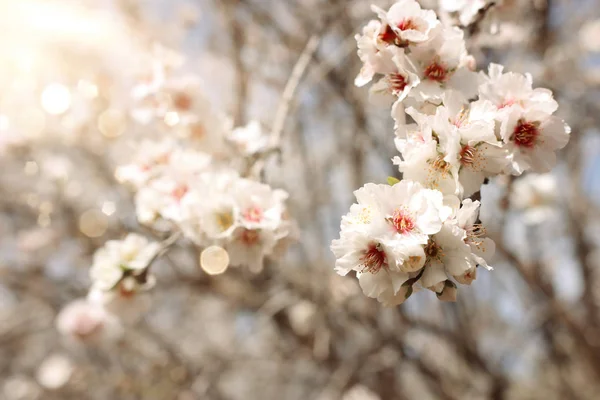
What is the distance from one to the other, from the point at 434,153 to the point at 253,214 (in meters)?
0.43

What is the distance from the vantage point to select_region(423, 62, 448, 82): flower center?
0.81 meters

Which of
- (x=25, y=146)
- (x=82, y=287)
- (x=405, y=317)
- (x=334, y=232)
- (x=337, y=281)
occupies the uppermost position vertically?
(x=25, y=146)

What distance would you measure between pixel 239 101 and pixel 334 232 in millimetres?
1039

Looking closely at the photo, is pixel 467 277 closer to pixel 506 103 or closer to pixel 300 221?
pixel 506 103

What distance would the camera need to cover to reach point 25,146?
211 cm

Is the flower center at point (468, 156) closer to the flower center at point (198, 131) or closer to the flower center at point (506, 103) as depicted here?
the flower center at point (506, 103)

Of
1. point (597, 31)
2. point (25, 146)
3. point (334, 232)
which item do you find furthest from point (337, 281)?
point (597, 31)

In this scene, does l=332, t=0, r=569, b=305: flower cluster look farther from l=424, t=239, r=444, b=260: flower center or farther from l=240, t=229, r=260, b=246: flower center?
l=240, t=229, r=260, b=246: flower center

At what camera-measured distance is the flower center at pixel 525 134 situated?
76 cm

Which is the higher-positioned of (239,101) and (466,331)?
(239,101)

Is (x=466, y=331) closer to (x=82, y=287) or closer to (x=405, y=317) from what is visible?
(x=405, y=317)

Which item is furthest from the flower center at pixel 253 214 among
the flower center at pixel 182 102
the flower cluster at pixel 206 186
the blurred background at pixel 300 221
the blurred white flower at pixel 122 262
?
the blurred background at pixel 300 221

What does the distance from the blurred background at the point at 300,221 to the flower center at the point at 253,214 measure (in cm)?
106

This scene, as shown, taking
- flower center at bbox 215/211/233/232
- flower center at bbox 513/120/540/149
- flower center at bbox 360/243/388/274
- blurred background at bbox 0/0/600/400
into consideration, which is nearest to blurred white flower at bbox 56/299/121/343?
blurred background at bbox 0/0/600/400
